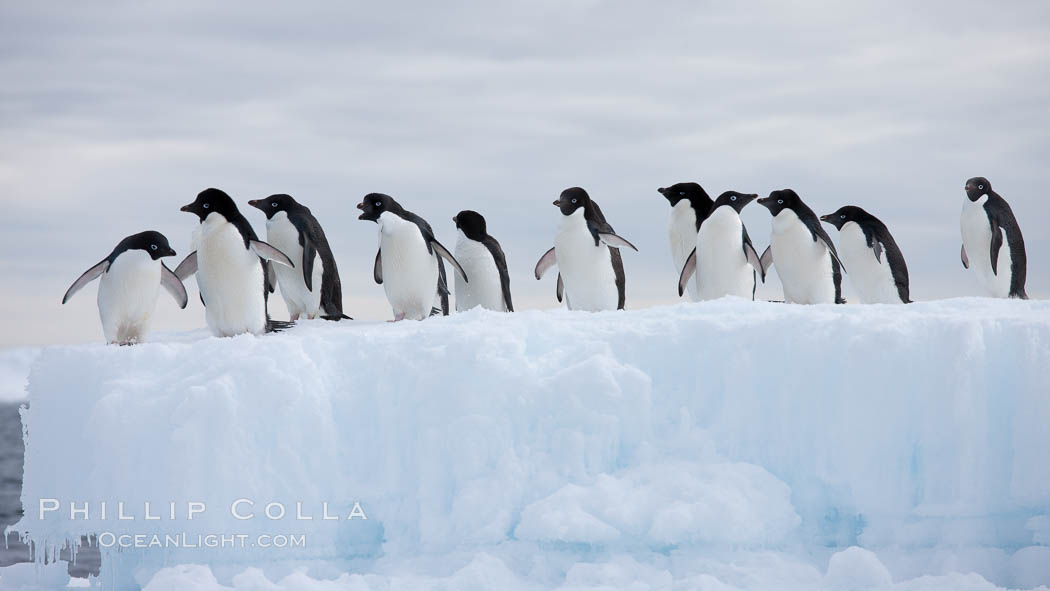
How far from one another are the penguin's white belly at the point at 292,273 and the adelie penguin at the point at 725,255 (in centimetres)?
307

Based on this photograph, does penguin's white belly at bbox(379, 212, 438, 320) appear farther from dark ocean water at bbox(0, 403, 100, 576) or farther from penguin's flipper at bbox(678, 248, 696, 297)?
dark ocean water at bbox(0, 403, 100, 576)

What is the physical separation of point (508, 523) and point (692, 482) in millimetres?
958

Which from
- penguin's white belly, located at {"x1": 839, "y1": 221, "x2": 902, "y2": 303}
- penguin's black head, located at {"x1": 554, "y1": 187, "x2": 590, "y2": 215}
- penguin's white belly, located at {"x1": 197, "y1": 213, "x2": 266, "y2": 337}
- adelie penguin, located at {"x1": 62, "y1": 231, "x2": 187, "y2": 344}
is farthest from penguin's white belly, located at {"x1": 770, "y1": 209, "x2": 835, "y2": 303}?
adelie penguin, located at {"x1": 62, "y1": 231, "x2": 187, "y2": 344}

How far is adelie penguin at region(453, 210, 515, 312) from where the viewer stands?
31.2ft

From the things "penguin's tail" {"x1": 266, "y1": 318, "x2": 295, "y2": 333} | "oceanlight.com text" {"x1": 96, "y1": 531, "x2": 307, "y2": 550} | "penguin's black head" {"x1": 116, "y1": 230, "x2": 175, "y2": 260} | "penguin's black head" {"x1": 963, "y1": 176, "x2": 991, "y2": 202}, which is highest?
"penguin's black head" {"x1": 963, "y1": 176, "x2": 991, "y2": 202}

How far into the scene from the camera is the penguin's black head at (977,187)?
10.0 meters

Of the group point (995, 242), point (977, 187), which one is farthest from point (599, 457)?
point (977, 187)

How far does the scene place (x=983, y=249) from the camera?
9.98 m

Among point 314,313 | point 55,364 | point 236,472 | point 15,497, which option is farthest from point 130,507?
point 15,497

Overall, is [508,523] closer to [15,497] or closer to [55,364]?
[55,364]

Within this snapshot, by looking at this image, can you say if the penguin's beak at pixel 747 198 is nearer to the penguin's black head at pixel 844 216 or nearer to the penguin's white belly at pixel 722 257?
the penguin's white belly at pixel 722 257

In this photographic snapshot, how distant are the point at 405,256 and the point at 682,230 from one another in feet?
8.80

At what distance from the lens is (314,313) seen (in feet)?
29.7

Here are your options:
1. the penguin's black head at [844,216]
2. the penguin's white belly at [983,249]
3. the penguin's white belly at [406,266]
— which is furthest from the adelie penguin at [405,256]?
the penguin's white belly at [983,249]
